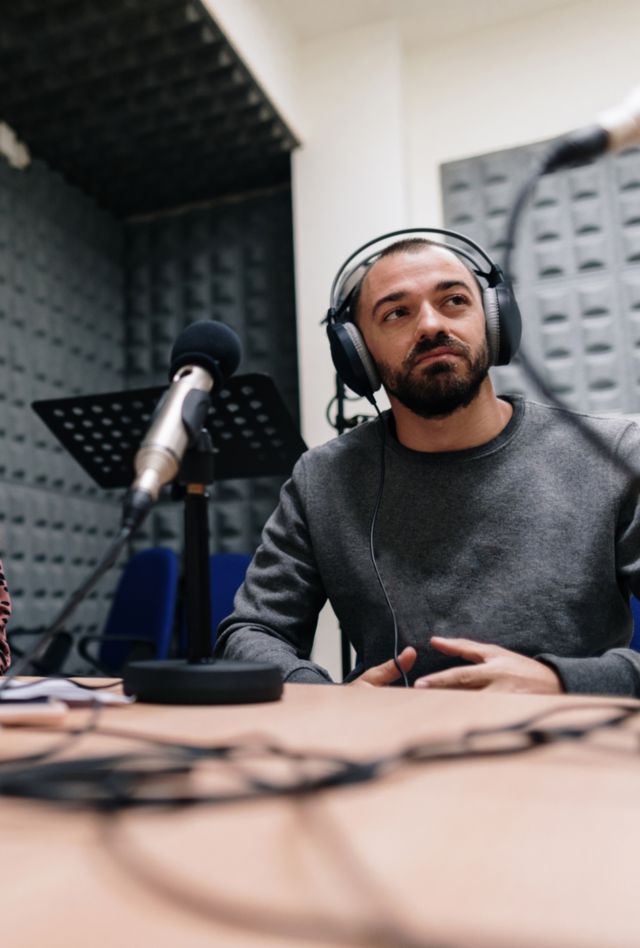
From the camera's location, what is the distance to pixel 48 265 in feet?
10.1

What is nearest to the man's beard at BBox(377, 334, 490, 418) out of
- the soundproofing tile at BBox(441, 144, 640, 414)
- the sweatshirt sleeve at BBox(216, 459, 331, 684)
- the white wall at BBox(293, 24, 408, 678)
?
the sweatshirt sleeve at BBox(216, 459, 331, 684)

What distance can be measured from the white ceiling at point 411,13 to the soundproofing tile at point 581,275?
1.70 ft

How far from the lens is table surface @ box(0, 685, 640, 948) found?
21 centimetres

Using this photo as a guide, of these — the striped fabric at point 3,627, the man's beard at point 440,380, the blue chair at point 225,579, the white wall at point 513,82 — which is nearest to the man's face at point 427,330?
the man's beard at point 440,380

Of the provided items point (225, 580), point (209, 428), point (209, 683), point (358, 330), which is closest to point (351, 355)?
point (358, 330)

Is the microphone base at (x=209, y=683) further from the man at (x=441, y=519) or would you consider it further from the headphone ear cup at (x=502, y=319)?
the headphone ear cup at (x=502, y=319)

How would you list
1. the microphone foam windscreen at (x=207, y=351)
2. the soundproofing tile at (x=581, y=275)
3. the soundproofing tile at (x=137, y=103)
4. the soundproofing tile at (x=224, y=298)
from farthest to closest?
the soundproofing tile at (x=224, y=298)
the soundproofing tile at (x=581, y=275)
the soundproofing tile at (x=137, y=103)
the microphone foam windscreen at (x=207, y=351)

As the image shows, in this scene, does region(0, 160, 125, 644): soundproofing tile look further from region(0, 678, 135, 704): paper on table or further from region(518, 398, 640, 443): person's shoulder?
region(0, 678, 135, 704): paper on table

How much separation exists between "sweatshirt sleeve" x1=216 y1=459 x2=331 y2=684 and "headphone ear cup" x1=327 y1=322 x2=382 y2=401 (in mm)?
165

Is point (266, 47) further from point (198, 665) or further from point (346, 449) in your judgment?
point (198, 665)

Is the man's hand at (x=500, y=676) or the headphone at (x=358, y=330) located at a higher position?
the headphone at (x=358, y=330)

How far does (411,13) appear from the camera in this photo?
2.96 m

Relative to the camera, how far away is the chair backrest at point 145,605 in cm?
241

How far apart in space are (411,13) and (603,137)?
2757mm
